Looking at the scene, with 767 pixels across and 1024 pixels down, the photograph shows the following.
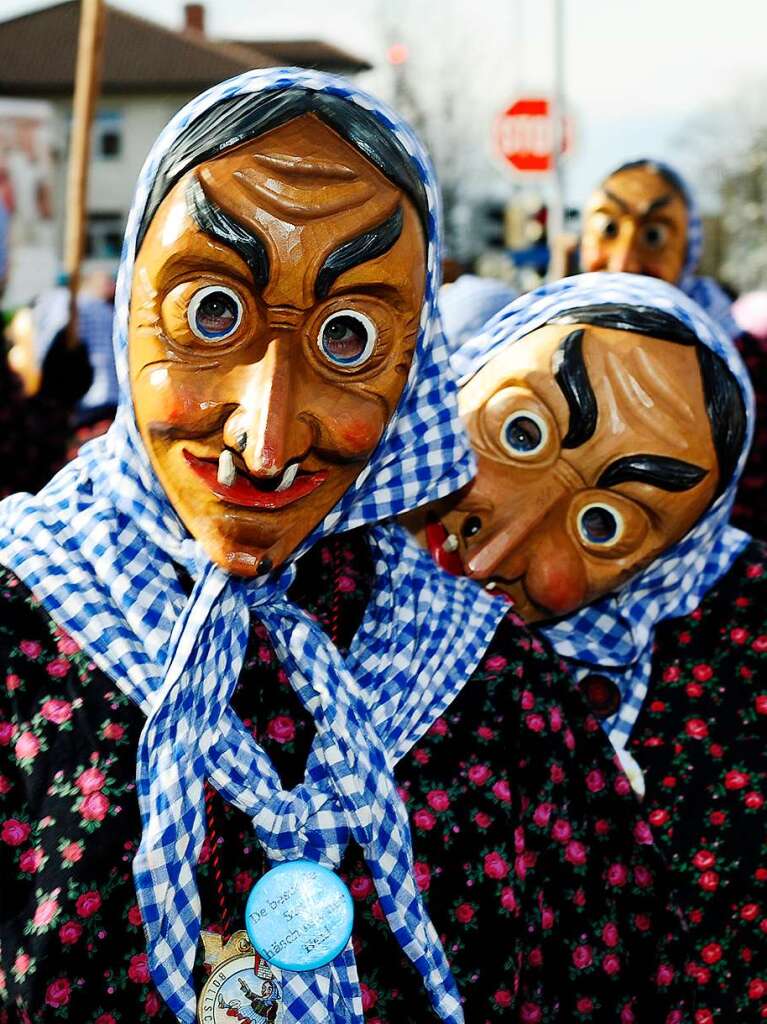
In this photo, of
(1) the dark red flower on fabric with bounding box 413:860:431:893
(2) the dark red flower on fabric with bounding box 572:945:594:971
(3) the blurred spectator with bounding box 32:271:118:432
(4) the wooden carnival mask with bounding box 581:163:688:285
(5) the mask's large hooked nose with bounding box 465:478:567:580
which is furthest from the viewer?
(3) the blurred spectator with bounding box 32:271:118:432

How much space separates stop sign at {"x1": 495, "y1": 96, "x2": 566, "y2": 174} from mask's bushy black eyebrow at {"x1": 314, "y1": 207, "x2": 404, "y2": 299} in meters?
14.2

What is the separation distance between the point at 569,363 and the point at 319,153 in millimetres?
781

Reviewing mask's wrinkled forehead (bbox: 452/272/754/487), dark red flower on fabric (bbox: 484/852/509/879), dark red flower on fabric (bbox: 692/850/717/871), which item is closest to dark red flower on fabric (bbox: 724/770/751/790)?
dark red flower on fabric (bbox: 692/850/717/871)

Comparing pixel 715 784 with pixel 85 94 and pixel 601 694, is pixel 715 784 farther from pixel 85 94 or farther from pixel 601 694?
pixel 85 94

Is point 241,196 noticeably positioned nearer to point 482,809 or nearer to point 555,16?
point 482,809

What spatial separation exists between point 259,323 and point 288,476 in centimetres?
17

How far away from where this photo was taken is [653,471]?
6.57ft

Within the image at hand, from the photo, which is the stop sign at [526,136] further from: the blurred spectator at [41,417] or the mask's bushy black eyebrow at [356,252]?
the mask's bushy black eyebrow at [356,252]

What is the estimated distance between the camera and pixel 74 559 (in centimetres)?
146

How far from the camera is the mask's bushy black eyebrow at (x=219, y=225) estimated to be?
52.6 inches

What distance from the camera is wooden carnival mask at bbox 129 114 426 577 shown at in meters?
1.34

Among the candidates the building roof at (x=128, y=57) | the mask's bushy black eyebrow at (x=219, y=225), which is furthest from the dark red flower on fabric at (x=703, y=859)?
the building roof at (x=128, y=57)

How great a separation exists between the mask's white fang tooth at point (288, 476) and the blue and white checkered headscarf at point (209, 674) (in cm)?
13

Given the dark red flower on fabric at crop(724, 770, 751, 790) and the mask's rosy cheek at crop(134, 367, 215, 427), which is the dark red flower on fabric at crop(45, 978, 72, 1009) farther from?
the dark red flower on fabric at crop(724, 770, 751, 790)
